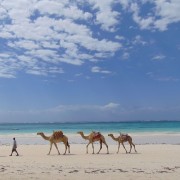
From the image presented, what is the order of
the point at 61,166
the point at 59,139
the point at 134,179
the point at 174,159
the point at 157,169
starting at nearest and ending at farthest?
1. the point at 134,179
2. the point at 157,169
3. the point at 61,166
4. the point at 174,159
5. the point at 59,139

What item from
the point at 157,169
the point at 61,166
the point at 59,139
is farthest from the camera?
the point at 59,139

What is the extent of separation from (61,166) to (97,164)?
5.21 ft

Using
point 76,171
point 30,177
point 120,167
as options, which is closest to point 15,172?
point 30,177

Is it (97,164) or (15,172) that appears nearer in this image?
(15,172)

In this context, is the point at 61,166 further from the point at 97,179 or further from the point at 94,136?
the point at 94,136

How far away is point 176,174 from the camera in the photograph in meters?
12.7

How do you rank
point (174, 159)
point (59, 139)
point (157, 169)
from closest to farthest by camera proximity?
point (157, 169) < point (174, 159) < point (59, 139)

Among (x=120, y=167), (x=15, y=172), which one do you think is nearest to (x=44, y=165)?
(x=15, y=172)

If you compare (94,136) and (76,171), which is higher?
(94,136)

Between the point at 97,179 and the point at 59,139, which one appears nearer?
the point at 97,179

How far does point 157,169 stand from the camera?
45.5 feet

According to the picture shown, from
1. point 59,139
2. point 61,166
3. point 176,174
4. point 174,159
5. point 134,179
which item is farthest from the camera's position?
point 59,139

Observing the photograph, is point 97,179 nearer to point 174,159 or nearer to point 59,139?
point 174,159

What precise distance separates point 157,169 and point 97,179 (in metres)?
2.95
